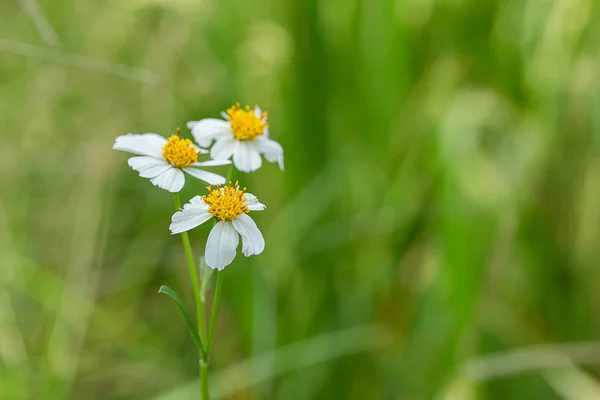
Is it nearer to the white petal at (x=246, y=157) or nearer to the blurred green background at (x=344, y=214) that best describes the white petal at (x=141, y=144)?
the white petal at (x=246, y=157)

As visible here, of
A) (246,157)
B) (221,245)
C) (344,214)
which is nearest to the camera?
(221,245)

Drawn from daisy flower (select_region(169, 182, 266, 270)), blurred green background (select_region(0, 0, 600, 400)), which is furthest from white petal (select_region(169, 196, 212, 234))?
blurred green background (select_region(0, 0, 600, 400))

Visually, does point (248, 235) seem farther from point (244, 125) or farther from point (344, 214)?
point (344, 214)

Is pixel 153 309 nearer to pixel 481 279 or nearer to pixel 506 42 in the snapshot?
pixel 481 279

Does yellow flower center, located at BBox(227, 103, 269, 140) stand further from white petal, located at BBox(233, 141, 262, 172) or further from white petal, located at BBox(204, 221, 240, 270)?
white petal, located at BBox(204, 221, 240, 270)

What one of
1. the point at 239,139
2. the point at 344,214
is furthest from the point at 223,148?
the point at 344,214

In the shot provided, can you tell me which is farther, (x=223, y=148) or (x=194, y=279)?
(x=223, y=148)

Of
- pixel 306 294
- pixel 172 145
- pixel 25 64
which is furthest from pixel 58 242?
pixel 172 145
